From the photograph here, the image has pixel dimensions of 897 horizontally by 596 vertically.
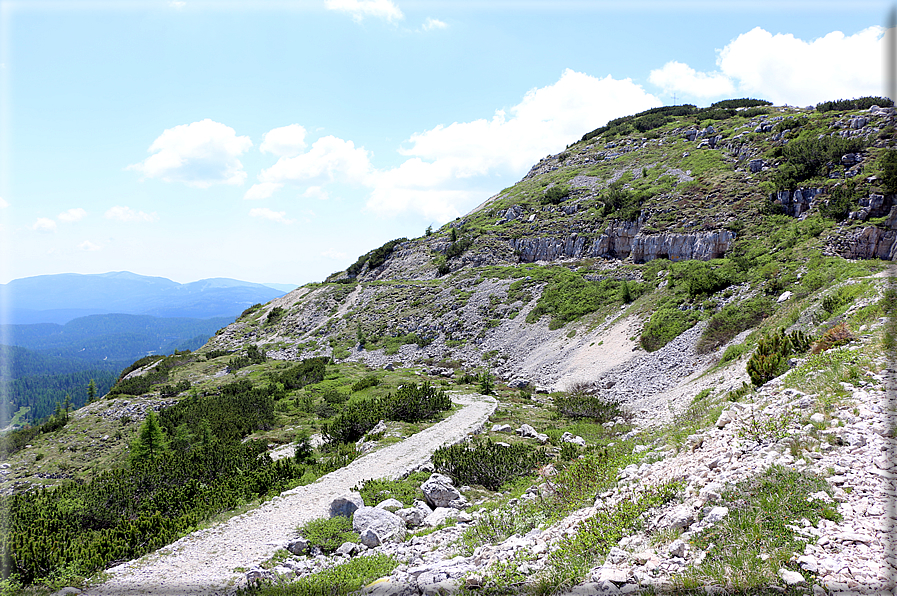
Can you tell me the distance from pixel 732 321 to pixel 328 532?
2431cm

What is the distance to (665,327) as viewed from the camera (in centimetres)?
2936

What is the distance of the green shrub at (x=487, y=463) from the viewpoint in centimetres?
1528

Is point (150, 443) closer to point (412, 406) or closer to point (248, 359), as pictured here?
point (412, 406)

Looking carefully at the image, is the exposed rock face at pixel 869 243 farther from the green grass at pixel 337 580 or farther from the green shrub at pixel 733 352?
the green grass at pixel 337 580

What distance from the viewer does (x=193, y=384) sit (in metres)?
44.2

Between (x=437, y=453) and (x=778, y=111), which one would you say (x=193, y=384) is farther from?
(x=778, y=111)

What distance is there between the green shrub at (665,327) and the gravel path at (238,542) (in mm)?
18015

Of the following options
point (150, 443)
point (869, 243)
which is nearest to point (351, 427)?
point (150, 443)

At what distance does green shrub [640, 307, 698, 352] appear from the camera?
28320 mm

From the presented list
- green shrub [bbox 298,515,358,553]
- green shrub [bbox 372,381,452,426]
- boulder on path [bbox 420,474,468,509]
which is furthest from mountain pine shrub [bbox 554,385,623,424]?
green shrub [bbox 298,515,358,553]

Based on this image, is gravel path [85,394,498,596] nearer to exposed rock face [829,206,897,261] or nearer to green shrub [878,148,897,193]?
exposed rock face [829,206,897,261]

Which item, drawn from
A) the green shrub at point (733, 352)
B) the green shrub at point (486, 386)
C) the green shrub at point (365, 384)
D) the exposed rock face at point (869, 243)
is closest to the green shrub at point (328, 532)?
the green shrub at point (733, 352)

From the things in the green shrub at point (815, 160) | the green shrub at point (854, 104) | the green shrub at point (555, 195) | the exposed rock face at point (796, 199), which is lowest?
the exposed rock face at point (796, 199)

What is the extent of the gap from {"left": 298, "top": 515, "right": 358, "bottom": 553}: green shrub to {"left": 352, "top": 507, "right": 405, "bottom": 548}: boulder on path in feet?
0.99
